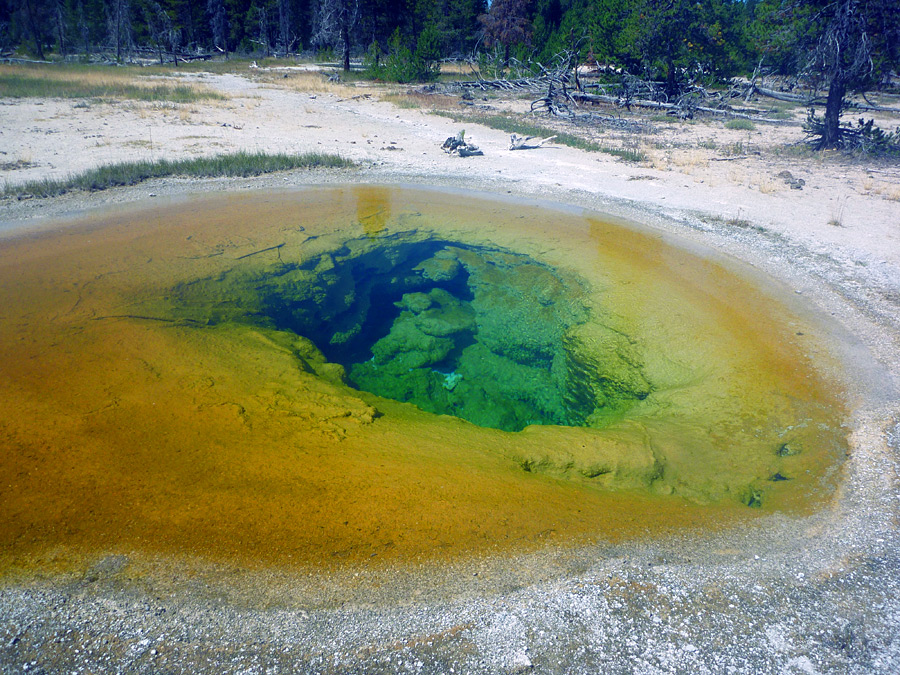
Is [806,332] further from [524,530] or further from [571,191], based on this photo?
[571,191]

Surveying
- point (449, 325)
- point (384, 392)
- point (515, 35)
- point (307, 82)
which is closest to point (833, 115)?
point (449, 325)

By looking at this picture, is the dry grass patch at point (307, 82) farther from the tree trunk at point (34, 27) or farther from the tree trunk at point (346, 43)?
the tree trunk at point (34, 27)

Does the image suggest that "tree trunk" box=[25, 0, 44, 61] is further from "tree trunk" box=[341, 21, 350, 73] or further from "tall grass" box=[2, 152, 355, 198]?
"tall grass" box=[2, 152, 355, 198]

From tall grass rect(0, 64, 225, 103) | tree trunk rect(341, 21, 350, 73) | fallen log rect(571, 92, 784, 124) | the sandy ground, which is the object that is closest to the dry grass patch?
tree trunk rect(341, 21, 350, 73)

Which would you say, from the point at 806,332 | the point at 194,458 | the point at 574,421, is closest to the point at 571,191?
the point at 806,332

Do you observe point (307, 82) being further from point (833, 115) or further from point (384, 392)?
point (384, 392)
